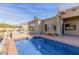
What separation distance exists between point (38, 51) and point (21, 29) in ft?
4.72

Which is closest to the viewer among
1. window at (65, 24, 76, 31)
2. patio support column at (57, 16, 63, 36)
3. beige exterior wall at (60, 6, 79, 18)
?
beige exterior wall at (60, 6, 79, 18)

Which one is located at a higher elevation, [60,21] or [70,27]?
[60,21]

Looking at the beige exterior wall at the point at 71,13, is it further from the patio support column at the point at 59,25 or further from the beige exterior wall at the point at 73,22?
the beige exterior wall at the point at 73,22

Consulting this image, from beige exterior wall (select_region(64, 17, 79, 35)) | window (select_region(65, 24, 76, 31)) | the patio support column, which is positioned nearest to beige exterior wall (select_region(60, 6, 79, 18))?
the patio support column

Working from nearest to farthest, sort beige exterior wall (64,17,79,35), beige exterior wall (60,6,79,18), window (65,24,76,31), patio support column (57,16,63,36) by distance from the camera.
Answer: beige exterior wall (60,6,79,18)
patio support column (57,16,63,36)
beige exterior wall (64,17,79,35)
window (65,24,76,31)

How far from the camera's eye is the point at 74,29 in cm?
1022

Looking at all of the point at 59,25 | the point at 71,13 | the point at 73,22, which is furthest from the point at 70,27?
the point at 71,13

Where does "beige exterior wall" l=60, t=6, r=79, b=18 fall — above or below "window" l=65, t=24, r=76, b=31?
above

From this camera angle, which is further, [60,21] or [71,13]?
[60,21]

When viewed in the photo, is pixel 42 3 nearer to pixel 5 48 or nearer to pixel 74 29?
pixel 5 48

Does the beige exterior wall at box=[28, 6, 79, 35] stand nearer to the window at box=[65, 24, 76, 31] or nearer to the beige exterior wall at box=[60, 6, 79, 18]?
the beige exterior wall at box=[60, 6, 79, 18]

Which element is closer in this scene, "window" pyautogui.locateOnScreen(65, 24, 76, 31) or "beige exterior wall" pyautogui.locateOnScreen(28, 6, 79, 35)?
"beige exterior wall" pyautogui.locateOnScreen(28, 6, 79, 35)

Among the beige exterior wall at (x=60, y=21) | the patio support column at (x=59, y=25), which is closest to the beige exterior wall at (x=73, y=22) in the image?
the beige exterior wall at (x=60, y=21)

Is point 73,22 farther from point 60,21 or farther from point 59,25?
point 59,25
